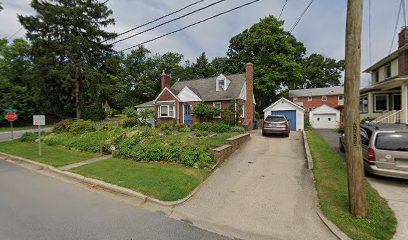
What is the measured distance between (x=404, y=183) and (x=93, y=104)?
2903 cm

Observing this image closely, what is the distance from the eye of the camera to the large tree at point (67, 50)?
22469 millimetres

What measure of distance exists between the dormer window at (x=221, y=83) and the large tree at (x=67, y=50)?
47.9 feet

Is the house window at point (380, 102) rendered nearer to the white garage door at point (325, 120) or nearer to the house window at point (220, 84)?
the white garage door at point (325, 120)

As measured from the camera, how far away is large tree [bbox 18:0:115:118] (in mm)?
22469

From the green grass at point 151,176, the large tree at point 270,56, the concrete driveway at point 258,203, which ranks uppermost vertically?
the large tree at point 270,56

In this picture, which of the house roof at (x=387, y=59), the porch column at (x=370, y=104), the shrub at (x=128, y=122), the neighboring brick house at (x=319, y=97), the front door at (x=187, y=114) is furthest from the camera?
the neighboring brick house at (x=319, y=97)

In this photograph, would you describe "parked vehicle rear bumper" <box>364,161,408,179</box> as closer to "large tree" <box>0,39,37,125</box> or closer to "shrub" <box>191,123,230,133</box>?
"shrub" <box>191,123,230,133</box>

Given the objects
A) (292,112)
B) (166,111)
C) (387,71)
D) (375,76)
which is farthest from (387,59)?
(166,111)

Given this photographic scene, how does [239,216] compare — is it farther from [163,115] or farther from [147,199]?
[163,115]

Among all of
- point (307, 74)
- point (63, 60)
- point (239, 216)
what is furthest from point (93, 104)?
point (307, 74)

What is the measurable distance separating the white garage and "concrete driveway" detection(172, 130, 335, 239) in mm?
25163

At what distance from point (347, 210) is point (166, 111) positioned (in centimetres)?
2002

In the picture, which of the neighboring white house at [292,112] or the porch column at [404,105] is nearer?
the porch column at [404,105]

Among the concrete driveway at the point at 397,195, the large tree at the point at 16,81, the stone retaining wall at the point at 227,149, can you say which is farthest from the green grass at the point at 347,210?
the large tree at the point at 16,81
